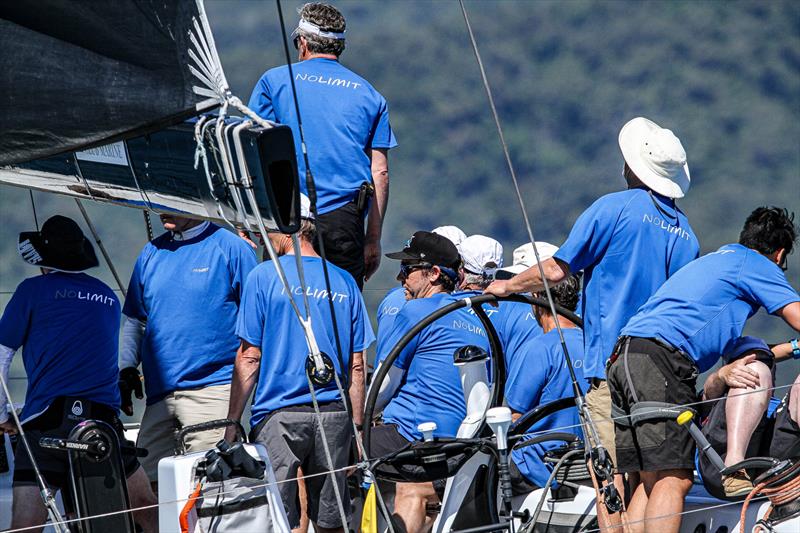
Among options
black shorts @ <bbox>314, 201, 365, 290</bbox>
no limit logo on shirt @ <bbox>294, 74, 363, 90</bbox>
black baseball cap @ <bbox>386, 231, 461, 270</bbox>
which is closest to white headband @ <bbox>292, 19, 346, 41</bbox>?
no limit logo on shirt @ <bbox>294, 74, 363, 90</bbox>

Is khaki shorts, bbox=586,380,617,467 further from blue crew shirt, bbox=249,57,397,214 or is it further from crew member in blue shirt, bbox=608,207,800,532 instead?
blue crew shirt, bbox=249,57,397,214

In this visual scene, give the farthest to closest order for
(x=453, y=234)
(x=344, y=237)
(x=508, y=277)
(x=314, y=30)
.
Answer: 1. (x=453, y=234)
2. (x=508, y=277)
3. (x=314, y=30)
4. (x=344, y=237)

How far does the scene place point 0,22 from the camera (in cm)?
263

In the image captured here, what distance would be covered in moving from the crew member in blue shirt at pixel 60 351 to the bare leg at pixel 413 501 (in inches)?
26.6

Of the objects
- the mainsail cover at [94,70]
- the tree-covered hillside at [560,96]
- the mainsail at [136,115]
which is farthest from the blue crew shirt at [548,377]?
the tree-covered hillside at [560,96]

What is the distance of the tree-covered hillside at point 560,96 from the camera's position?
8828mm

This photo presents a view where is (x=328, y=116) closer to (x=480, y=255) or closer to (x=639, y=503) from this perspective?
(x=480, y=255)

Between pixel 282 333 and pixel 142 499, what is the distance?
0.63 metres

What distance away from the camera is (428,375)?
3.49 metres

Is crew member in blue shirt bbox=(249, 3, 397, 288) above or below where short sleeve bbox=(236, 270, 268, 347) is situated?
above

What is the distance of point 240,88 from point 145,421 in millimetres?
6186

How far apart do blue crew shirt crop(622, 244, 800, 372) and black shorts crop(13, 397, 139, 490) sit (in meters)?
1.39

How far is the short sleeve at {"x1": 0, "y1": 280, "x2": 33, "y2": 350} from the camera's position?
10.4 ft

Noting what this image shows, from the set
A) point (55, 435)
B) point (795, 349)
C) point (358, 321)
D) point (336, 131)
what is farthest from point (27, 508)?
point (795, 349)
